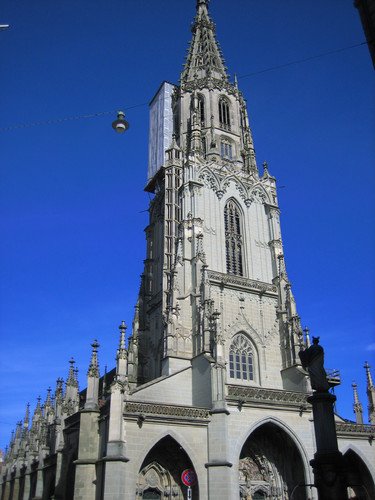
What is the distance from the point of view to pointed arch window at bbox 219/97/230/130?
4537 cm

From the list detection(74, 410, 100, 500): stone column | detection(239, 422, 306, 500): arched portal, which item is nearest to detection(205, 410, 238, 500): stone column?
detection(239, 422, 306, 500): arched portal

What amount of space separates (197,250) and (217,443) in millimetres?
13923

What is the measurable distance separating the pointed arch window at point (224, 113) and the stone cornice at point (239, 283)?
1631 cm

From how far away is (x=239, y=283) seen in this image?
35.2 meters

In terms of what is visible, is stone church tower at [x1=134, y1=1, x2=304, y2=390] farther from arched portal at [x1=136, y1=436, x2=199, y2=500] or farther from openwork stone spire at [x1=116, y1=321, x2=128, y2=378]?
arched portal at [x1=136, y1=436, x2=199, y2=500]

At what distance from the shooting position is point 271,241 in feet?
128

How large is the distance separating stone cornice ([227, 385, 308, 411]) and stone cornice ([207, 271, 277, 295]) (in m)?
9.02

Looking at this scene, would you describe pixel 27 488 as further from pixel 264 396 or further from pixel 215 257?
pixel 215 257

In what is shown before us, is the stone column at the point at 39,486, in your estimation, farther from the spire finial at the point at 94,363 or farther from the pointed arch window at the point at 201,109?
the pointed arch window at the point at 201,109

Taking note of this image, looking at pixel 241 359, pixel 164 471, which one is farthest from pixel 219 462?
pixel 241 359

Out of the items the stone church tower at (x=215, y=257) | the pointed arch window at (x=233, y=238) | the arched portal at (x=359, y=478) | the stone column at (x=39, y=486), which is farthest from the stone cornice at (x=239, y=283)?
the stone column at (x=39, y=486)

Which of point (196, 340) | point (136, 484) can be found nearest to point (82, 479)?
point (136, 484)

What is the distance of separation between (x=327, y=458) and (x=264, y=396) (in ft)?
50.9

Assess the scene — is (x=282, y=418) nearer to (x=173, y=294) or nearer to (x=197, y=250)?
(x=173, y=294)
